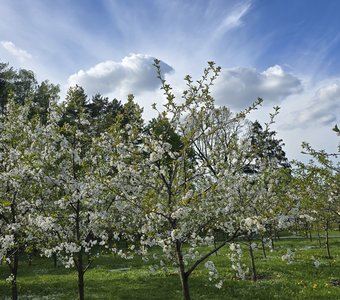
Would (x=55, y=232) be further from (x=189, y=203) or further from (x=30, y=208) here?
(x=189, y=203)

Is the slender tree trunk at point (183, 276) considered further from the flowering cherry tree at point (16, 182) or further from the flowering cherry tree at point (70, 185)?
the flowering cherry tree at point (16, 182)

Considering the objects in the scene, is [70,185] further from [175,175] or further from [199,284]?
[199,284]

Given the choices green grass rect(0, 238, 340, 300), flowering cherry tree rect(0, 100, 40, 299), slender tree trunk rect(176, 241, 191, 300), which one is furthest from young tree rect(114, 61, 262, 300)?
green grass rect(0, 238, 340, 300)

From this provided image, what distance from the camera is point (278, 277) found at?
1722 centimetres

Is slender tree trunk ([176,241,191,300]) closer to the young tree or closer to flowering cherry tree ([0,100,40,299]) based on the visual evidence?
the young tree

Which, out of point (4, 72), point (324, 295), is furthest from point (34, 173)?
point (4, 72)

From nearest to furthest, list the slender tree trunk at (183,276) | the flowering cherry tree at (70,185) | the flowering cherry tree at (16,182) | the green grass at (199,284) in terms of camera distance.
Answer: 1. the slender tree trunk at (183,276)
2. the flowering cherry tree at (16,182)
3. the flowering cherry tree at (70,185)
4. the green grass at (199,284)

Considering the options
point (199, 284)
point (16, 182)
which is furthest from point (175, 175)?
point (199, 284)

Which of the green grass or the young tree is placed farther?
the green grass

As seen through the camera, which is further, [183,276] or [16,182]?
[16,182]

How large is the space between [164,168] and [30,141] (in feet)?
20.4

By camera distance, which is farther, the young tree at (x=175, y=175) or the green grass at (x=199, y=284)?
the green grass at (x=199, y=284)

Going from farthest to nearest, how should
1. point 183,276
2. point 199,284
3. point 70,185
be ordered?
point 199,284 → point 70,185 → point 183,276

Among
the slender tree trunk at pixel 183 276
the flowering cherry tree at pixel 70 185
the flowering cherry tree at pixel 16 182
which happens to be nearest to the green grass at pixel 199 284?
the flowering cherry tree at pixel 16 182
